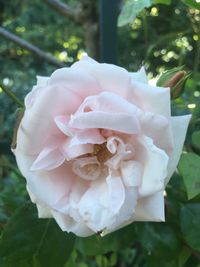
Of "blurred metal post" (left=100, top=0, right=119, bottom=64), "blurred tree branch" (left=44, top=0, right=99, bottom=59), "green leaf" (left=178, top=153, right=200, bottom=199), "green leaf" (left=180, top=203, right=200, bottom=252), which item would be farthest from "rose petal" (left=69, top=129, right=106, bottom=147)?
"blurred tree branch" (left=44, top=0, right=99, bottom=59)

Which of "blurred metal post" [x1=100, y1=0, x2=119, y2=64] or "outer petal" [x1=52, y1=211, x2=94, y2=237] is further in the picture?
"blurred metal post" [x1=100, y1=0, x2=119, y2=64]

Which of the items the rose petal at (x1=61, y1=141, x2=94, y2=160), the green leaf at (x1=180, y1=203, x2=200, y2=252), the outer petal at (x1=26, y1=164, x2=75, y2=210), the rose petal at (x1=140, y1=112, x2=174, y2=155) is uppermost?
the rose petal at (x1=140, y1=112, x2=174, y2=155)

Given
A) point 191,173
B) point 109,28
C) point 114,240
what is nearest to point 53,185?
point 191,173

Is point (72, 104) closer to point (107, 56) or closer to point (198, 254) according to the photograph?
point (198, 254)

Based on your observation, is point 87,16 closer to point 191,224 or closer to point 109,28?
point 109,28

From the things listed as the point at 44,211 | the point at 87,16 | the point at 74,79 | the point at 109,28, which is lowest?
the point at 87,16

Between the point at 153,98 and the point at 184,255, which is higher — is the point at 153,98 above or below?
above

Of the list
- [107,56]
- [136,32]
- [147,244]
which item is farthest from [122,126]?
[136,32]

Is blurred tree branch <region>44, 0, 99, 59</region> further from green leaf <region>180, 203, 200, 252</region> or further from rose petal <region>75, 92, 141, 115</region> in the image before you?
rose petal <region>75, 92, 141, 115</region>
